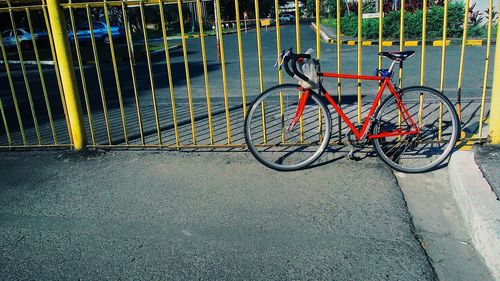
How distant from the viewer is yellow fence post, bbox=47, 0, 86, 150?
4.85 m

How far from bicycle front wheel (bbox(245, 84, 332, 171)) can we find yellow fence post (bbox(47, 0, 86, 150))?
6.79ft

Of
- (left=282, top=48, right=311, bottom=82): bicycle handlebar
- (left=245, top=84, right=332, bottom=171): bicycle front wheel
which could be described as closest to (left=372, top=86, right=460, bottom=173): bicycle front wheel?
(left=245, top=84, right=332, bottom=171): bicycle front wheel

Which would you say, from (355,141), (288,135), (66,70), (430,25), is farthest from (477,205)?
(430,25)

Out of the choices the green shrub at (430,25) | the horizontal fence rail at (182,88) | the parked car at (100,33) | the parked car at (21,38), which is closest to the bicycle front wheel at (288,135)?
the horizontal fence rail at (182,88)

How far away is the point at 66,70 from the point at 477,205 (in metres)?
4.34

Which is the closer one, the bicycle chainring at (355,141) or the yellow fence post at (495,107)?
the yellow fence post at (495,107)

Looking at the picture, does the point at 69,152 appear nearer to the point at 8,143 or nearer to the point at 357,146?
the point at 8,143

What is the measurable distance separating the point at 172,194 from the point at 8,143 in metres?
3.06

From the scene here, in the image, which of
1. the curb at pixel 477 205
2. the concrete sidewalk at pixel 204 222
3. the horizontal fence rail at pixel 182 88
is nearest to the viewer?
the curb at pixel 477 205

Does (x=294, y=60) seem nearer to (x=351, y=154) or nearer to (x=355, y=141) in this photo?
(x=355, y=141)

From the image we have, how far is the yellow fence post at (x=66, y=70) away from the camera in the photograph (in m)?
4.85

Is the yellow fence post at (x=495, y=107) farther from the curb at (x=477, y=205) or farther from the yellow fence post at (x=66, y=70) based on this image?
the yellow fence post at (x=66, y=70)

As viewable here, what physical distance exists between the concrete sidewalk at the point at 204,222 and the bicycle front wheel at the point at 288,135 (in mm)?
183

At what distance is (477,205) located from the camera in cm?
319
